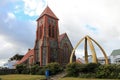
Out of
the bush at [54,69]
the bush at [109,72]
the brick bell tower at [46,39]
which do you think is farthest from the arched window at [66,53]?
the bush at [109,72]

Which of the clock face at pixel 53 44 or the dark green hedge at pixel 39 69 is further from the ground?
the clock face at pixel 53 44

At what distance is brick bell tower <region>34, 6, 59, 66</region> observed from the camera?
65875 mm

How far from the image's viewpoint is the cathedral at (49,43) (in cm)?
6606

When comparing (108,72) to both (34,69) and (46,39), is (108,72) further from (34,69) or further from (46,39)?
(46,39)

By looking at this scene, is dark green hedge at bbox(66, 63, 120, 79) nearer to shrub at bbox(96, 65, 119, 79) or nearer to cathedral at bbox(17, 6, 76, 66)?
shrub at bbox(96, 65, 119, 79)

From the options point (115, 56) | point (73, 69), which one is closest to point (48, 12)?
point (73, 69)

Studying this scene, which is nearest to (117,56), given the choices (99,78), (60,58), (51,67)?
(60,58)

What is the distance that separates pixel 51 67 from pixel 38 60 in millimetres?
13476

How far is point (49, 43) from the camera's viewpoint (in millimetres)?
66875

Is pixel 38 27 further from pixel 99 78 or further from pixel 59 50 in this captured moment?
pixel 99 78

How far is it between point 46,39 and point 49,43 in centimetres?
142

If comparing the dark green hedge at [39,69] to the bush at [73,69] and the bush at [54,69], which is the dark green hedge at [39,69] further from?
the bush at [73,69]

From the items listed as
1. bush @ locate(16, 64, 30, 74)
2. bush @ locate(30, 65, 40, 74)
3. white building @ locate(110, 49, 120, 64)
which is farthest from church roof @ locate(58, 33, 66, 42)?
white building @ locate(110, 49, 120, 64)

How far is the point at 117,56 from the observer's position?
318 ft
